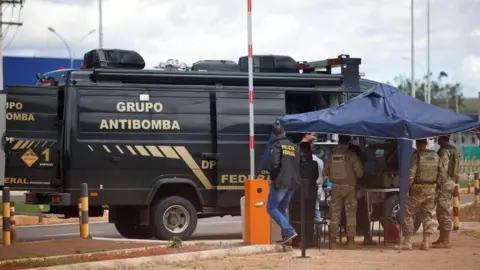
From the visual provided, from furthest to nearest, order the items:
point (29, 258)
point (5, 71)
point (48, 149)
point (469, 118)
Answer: point (5, 71) → point (48, 149) → point (469, 118) → point (29, 258)

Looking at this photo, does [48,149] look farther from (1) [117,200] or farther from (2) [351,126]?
(2) [351,126]

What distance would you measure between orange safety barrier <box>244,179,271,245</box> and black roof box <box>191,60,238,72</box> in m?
3.99

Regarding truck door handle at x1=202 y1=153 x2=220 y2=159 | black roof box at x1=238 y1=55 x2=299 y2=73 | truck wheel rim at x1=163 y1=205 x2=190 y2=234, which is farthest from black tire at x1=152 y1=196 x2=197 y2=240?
black roof box at x1=238 y1=55 x2=299 y2=73

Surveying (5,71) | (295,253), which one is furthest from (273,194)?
(5,71)

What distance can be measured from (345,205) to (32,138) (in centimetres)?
539

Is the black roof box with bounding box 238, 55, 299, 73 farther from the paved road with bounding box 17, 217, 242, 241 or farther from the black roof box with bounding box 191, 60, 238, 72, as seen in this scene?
the paved road with bounding box 17, 217, 242, 241

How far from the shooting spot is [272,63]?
19141 millimetres

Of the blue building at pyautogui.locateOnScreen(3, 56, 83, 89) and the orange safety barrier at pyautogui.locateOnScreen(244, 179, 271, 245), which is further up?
the blue building at pyautogui.locateOnScreen(3, 56, 83, 89)

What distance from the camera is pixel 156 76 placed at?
17656mm

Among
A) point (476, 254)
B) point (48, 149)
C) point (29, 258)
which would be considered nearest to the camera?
point (29, 258)

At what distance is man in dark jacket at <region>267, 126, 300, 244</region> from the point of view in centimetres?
1472

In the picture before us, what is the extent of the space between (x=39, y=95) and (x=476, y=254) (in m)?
7.64

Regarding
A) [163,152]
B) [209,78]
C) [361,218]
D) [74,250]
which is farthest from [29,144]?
[361,218]

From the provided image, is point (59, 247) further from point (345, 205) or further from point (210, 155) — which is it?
point (345, 205)
